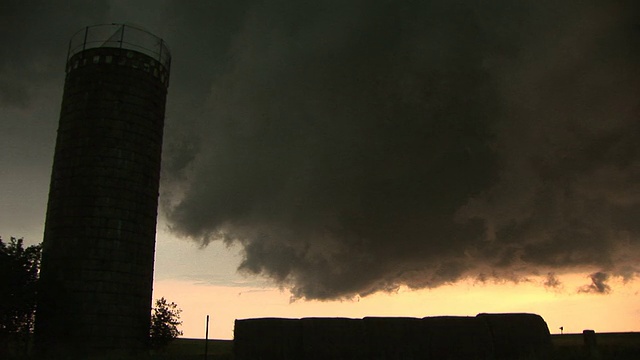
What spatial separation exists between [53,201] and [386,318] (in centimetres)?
2129

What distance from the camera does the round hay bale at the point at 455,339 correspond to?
17484mm

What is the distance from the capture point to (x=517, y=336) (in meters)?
18.1

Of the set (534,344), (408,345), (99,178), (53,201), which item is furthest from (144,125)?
(534,344)

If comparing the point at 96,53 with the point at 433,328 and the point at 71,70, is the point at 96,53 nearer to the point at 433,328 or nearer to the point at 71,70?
the point at 71,70

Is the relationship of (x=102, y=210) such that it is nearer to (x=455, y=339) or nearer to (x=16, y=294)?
(x=16, y=294)

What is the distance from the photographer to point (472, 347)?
17641 mm

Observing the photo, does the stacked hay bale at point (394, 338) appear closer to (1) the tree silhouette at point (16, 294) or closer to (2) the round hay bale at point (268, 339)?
(2) the round hay bale at point (268, 339)

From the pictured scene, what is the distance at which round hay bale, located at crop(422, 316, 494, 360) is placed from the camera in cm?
1748

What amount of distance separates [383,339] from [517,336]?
447 centimetres

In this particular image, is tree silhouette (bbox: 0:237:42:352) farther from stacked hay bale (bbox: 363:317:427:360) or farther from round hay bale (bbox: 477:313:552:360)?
round hay bale (bbox: 477:313:552:360)

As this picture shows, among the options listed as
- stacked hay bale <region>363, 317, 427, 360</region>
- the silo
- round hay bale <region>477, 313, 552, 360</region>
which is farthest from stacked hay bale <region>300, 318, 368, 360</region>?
the silo

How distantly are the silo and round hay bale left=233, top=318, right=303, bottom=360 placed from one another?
13.5 metres

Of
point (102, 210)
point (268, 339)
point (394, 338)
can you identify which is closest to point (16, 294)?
point (102, 210)

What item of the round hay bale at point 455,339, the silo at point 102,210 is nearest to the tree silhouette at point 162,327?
the silo at point 102,210
